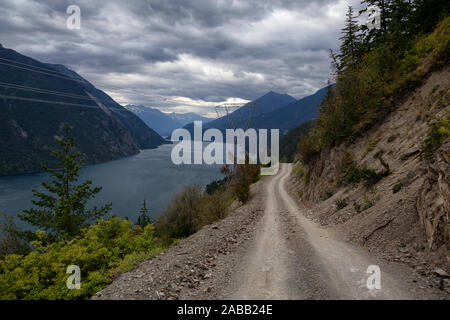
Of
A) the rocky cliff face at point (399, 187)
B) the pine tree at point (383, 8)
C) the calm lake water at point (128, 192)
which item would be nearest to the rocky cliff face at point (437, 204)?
the rocky cliff face at point (399, 187)

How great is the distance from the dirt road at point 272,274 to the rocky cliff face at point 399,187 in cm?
96

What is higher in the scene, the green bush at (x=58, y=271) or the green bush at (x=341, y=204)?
the green bush at (x=341, y=204)

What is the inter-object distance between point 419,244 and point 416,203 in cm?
196

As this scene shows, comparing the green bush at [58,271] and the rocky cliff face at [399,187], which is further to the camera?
the green bush at [58,271]

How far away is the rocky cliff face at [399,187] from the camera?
716 centimetres

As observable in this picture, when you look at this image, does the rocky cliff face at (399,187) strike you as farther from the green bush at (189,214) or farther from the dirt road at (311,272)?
the green bush at (189,214)

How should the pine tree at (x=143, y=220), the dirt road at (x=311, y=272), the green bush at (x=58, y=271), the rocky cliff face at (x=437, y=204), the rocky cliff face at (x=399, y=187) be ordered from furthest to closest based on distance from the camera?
the pine tree at (x=143, y=220) → the green bush at (x=58, y=271) → the rocky cliff face at (x=399, y=187) → the rocky cliff face at (x=437, y=204) → the dirt road at (x=311, y=272)

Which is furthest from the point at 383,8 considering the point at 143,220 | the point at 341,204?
the point at 143,220

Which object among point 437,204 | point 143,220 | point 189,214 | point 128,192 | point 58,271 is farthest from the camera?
point 128,192

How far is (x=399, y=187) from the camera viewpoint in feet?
34.6

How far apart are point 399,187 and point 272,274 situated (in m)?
7.86

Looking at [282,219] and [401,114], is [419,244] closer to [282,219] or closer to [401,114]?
[282,219]

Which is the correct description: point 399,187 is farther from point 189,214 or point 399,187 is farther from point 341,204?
point 189,214

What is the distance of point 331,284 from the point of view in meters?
6.35
